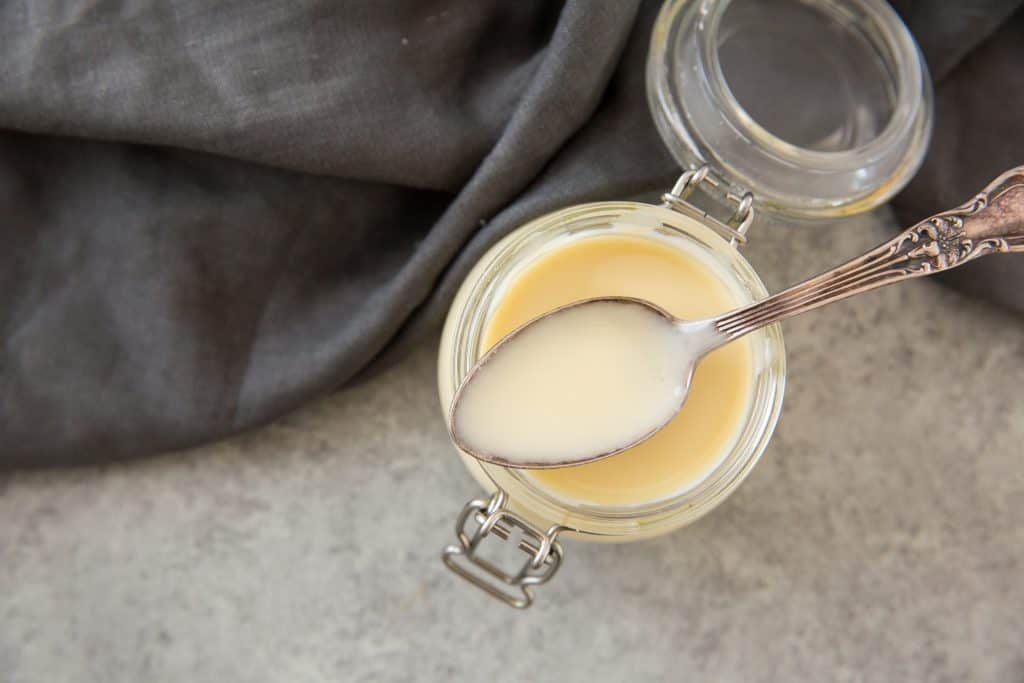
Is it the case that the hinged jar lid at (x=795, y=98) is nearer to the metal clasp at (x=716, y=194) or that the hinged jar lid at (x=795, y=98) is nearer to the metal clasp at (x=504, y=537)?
the metal clasp at (x=716, y=194)

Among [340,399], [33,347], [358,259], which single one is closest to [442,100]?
[358,259]

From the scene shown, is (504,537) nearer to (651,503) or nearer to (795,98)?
(651,503)

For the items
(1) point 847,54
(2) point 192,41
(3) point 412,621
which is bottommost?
(3) point 412,621

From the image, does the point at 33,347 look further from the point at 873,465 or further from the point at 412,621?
the point at 873,465

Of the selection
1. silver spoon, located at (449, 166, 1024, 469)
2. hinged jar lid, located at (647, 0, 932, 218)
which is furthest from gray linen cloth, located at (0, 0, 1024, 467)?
silver spoon, located at (449, 166, 1024, 469)

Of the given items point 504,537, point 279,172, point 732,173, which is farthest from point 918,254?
point 279,172

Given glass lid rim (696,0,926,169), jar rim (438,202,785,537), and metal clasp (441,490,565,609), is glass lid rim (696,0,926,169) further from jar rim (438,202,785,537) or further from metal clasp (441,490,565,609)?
metal clasp (441,490,565,609)

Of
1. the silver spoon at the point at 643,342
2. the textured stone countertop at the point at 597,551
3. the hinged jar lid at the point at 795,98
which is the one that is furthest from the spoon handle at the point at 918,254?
the textured stone countertop at the point at 597,551
